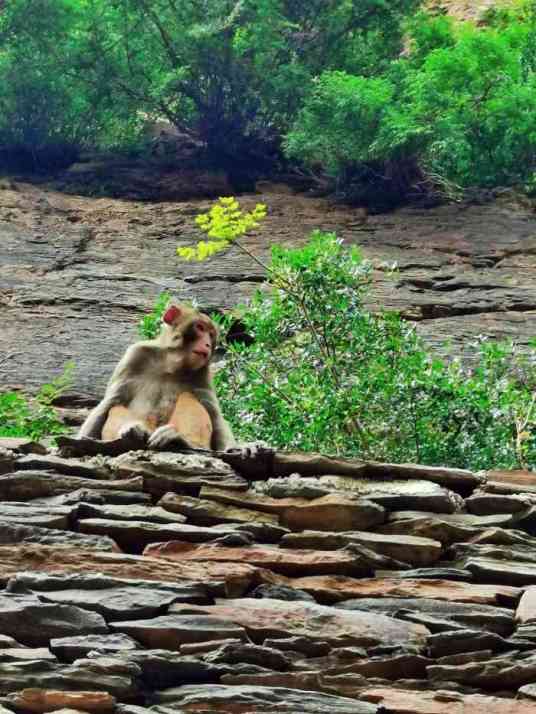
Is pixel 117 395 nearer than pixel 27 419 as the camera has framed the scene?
Yes

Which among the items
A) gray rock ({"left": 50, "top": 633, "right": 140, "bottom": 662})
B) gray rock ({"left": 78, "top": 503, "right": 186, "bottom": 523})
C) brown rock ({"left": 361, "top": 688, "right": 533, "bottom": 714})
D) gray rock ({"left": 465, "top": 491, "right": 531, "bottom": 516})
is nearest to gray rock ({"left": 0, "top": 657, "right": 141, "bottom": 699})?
gray rock ({"left": 50, "top": 633, "right": 140, "bottom": 662})

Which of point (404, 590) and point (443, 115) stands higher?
point (443, 115)

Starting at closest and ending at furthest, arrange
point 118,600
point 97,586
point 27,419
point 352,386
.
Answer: point 118,600
point 97,586
point 352,386
point 27,419

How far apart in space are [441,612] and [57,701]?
214 centimetres

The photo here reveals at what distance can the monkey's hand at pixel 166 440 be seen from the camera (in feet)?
29.2

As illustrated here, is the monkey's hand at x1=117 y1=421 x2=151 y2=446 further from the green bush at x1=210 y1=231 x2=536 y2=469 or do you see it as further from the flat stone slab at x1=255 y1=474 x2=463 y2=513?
the green bush at x1=210 y1=231 x2=536 y2=469

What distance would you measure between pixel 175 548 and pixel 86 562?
55 centimetres

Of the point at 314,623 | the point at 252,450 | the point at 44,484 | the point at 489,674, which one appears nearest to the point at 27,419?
the point at 252,450

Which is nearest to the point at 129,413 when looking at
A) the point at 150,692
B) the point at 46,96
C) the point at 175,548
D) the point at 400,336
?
the point at 175,548

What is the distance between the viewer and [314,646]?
643cm

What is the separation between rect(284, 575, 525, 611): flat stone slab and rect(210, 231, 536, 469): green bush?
601cm

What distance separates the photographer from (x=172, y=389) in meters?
10.1

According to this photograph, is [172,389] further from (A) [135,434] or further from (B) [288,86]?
(B) [288,86]

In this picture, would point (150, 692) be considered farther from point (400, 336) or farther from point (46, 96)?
point (46, 96)
